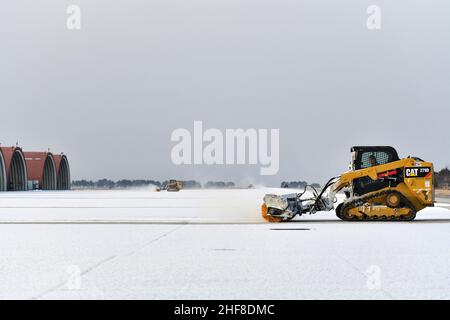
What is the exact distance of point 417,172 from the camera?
21656 mm

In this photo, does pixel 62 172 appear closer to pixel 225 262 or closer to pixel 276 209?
pixel 276 209

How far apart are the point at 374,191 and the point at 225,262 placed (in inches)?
460

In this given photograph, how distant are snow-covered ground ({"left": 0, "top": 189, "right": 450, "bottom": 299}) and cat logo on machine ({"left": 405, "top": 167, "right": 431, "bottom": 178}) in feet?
9.75

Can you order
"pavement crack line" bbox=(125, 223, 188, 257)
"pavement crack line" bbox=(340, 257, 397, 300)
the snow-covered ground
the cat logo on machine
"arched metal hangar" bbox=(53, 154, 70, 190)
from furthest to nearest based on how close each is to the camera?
"arched metal hangar" bbox=(53, 154, 70, 190) < the cat logo on machine < "pavement crack line" bbox=(125, 223, 188, 257) < the snow-covered ground < "pavement crack line" bbox=(340, 257, 397, 300)

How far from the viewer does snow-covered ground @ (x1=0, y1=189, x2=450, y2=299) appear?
8273 mm

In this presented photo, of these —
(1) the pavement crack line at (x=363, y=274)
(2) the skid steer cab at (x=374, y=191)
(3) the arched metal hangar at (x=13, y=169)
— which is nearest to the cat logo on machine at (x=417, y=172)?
(2) the skid steer cab at (x=374, y=191)

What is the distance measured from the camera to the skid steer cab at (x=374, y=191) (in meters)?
21.7

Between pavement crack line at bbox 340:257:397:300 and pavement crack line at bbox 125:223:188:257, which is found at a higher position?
pavement crack line at bbox 340:257:397:300

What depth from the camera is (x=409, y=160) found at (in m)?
21.7

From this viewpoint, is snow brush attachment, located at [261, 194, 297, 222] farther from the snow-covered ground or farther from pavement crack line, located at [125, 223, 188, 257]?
pavement crack line, located at [125, 223, 188, 257]

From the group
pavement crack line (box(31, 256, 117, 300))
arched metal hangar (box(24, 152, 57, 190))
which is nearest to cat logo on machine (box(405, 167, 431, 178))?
pavement crack line (box(31, 256, 117, 300))

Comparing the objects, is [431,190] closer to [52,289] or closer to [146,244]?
[146,244]

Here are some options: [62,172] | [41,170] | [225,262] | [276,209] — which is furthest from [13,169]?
[225,262]
